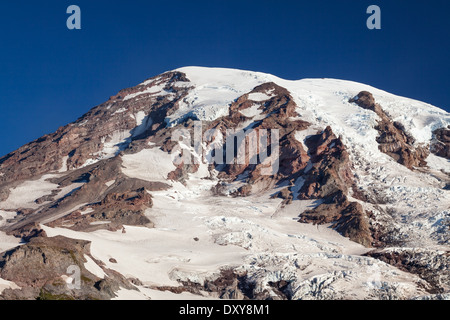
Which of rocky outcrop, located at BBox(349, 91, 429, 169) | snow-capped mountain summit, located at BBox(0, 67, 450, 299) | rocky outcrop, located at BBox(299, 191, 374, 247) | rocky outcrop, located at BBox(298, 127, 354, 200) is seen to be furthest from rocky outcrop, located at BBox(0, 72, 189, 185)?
rocky outcrop, located at BBox(299, 191, 374, 247)

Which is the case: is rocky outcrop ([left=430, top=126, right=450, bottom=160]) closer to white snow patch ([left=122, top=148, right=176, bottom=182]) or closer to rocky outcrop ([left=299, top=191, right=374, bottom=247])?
rocky outcrop ([left=299, top=191, right=374, bottom=247])

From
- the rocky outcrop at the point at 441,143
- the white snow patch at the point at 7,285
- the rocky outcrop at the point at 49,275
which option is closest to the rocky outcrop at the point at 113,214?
the rocky outcrop at the point at 49,275

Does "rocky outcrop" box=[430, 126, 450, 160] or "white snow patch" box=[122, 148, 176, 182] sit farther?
"rocky outcrop" box=[430, 126, 450, 160]

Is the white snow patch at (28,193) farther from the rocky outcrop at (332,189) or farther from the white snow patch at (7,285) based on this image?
the white snow patch at (7,285)

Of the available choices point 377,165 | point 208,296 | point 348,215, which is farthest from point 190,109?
point 208,296

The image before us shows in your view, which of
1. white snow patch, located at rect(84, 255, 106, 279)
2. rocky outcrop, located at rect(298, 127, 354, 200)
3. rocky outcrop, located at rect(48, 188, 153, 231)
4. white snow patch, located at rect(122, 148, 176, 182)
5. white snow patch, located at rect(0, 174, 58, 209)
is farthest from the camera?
white snow patch, located at rect(122, 148, 176, 182)
